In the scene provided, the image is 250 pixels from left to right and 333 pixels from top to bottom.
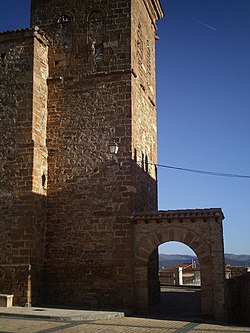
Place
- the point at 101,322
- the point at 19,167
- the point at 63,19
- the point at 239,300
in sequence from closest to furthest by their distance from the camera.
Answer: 1. the point at 101,322
2. the point at 19,167
3. the point at 239,300
4. the point at 63,19

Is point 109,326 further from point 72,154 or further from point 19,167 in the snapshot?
point 72,154

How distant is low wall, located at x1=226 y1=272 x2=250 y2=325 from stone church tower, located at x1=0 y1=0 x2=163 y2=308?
321 centimetres

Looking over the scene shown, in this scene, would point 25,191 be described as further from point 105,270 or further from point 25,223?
point 105,270

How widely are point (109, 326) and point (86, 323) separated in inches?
27.5

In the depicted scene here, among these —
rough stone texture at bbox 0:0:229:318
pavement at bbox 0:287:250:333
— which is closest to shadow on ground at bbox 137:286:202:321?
pavement at bbox 0:287:250:333

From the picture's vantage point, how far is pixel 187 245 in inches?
510

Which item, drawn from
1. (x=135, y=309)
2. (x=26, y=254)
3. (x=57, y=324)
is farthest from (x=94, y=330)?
(x=26, y=254)

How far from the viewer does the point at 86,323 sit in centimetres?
1075

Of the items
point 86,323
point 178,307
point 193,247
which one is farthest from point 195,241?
point 86,323

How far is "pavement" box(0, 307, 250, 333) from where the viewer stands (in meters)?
9.78

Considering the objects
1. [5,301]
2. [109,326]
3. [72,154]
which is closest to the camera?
[109,326]

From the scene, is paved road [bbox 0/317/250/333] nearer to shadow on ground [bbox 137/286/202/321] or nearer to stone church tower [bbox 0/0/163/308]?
shadow on ground [bbox 137/286/202/321]

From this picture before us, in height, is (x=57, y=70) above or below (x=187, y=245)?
above

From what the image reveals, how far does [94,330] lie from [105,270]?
13.3 ft
